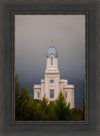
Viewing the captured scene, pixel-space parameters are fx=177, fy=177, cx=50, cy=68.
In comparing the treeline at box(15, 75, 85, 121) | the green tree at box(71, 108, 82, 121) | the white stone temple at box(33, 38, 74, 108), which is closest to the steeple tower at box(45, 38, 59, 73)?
the white stone temple at box(33, 38, 74, 108)

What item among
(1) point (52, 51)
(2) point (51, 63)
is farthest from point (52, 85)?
(1) point (52, 51)

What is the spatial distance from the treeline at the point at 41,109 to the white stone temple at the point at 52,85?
0.14 ft

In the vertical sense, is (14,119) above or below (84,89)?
below

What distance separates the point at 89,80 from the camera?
1398 millimetres

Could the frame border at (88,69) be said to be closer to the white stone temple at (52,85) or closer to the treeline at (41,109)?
the treeline at (41,109)

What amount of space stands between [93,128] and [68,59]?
603 millimetres

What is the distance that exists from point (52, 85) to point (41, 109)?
228 mm

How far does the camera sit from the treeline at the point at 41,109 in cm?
148

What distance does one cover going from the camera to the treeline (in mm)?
1476

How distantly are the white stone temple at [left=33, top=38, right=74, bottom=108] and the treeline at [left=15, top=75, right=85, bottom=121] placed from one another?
43 mm

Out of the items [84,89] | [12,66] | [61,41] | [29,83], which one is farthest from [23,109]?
[61,41]

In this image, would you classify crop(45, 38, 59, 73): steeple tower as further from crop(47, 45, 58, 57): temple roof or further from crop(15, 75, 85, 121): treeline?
crop(15, 75, 85, 121): treeline

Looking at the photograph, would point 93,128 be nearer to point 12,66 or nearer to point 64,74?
point 64,74

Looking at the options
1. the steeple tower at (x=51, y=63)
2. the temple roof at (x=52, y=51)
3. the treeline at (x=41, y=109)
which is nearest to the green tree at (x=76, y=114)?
the treeline at (x=41, y=109)
